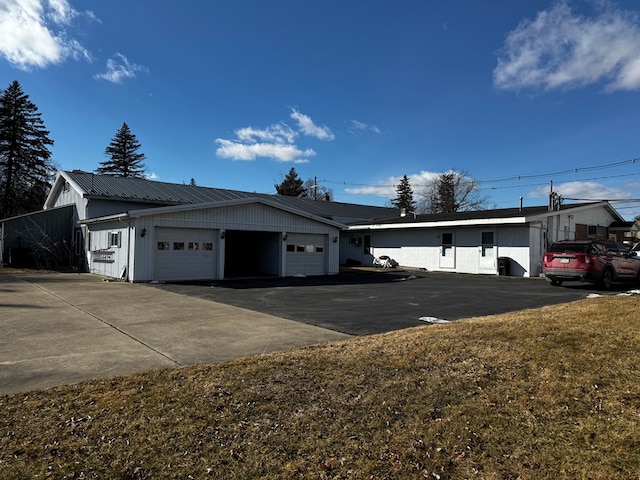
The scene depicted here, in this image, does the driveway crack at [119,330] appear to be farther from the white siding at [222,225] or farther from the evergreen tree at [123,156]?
the evergreen tree at [123,156]

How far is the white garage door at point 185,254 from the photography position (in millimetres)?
17875

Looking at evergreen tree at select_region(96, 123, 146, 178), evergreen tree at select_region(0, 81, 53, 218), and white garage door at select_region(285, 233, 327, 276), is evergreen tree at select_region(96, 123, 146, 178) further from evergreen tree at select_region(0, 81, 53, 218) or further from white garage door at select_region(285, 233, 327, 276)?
white garage door at select_region(285, 233, 327, 276)

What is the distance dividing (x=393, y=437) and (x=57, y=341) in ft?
18.3

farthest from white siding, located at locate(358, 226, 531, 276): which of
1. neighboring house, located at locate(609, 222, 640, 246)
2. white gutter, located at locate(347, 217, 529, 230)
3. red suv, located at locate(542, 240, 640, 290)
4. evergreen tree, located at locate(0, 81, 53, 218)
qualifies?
evergreen tree, located at locate(0, 81, 53, 218)

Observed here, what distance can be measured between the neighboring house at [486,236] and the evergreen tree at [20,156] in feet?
107

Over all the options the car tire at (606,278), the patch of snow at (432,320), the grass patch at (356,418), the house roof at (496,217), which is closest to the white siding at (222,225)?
the house roof at (496,217)

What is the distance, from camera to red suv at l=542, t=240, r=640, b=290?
1484 cm

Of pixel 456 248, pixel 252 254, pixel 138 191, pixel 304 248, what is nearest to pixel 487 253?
pixel 456 248

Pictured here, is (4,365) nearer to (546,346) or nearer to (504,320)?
(546,346)

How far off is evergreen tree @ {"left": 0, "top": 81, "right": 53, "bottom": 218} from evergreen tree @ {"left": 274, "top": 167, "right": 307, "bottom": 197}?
30298 millimetres

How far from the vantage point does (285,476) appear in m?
2.98

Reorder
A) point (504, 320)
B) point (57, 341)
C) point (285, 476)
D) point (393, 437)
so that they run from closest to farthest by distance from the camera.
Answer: point (285, 476) < point (393, 437) < point (57, 341) < point (504, 320)

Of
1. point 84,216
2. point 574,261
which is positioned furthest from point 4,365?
point 84,216

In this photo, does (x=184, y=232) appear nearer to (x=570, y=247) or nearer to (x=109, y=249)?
(x=109, y=249)
